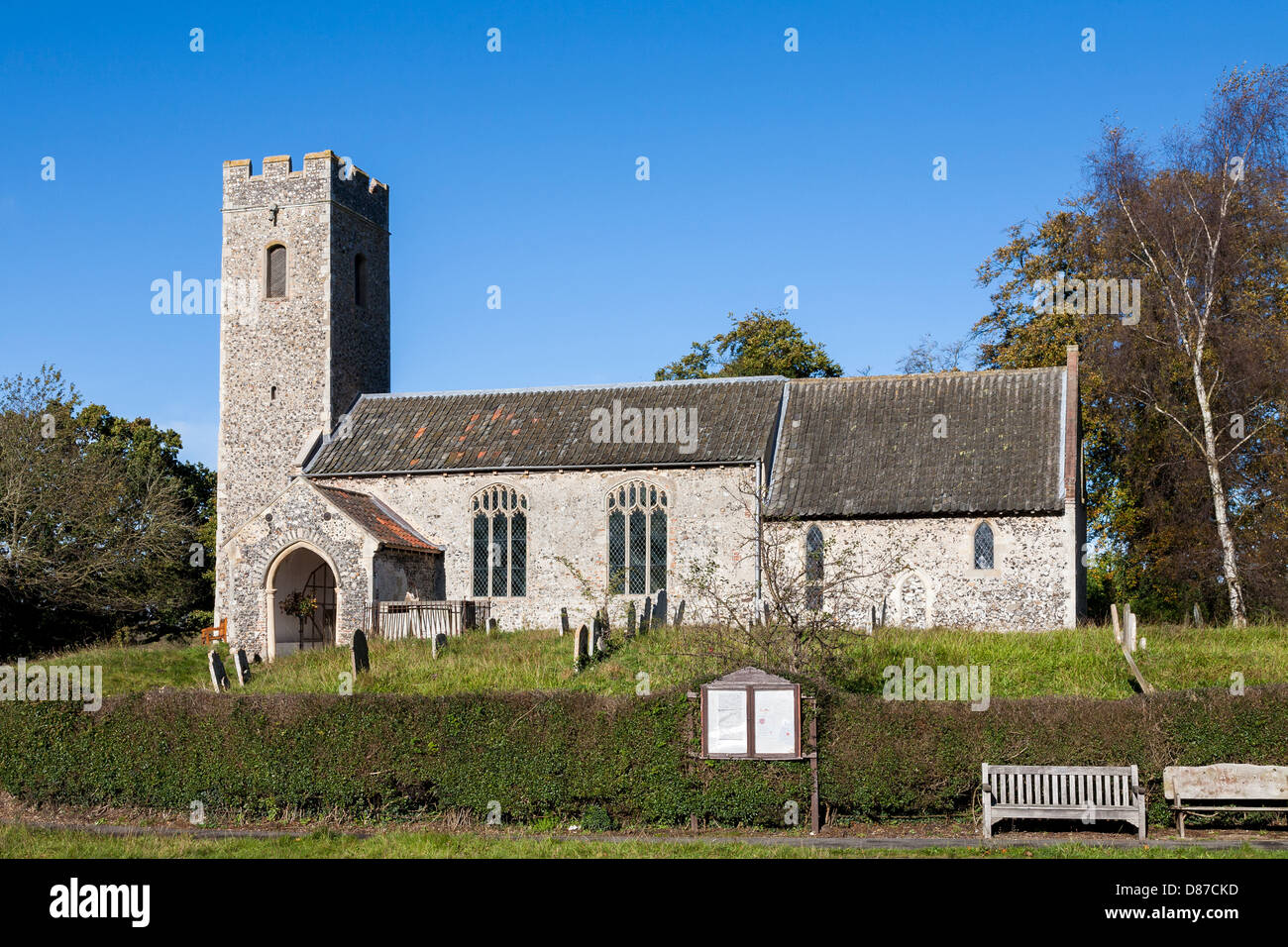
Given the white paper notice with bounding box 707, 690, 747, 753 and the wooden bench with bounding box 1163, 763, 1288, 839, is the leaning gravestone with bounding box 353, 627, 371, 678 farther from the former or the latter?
the wooden bench with bounding box 1163, 763, 1288, 839

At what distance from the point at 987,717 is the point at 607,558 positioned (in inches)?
635

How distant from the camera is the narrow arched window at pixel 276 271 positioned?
1361 inches

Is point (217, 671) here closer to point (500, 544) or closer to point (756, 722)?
point (756, 722)

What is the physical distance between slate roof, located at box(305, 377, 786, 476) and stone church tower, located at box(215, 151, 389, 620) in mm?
1405

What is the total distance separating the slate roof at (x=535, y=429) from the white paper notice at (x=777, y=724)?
14.7 meters

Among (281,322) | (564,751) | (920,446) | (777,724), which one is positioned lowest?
(564,751)

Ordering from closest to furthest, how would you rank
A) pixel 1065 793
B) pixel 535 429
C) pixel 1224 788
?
pixel 1224 788, pixel 1065 793, pixel 535 429

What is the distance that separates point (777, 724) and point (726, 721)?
0.62m

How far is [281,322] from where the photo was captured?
34.2m

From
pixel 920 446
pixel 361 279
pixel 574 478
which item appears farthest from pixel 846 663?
pixel 361 279

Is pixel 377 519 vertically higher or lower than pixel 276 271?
lower

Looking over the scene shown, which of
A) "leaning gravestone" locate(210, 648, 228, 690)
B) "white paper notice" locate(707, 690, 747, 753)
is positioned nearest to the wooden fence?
"leaning gravestone" locate(210, 648, 228, 690)

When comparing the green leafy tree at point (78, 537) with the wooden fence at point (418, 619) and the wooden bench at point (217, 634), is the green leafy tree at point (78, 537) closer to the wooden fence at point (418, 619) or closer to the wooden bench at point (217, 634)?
the wooden bench at point (217, 634)
